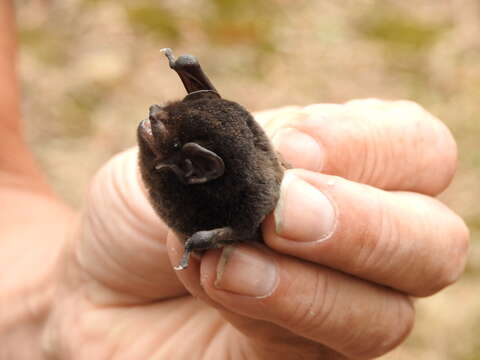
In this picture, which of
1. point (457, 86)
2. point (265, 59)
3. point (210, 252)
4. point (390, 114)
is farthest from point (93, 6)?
point (210, 252)

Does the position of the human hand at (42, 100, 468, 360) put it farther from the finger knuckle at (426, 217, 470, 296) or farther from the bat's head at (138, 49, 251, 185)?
the bat's head at (138, 49, 251, 185)

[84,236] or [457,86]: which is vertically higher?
[84,236]

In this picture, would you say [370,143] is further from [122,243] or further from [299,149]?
[122,243]

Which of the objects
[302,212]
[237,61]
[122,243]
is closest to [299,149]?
[302,212]

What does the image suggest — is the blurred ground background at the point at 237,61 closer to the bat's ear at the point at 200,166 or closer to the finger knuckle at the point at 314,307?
the finger knuckle at the point at 314,307

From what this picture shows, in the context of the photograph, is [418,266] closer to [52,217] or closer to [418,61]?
[52,217]

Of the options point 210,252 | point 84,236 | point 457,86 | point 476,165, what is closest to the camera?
point 210,252

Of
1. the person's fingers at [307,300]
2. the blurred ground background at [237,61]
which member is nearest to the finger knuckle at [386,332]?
the person's fingers at [307,300]

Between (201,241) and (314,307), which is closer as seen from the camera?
(201,241)
